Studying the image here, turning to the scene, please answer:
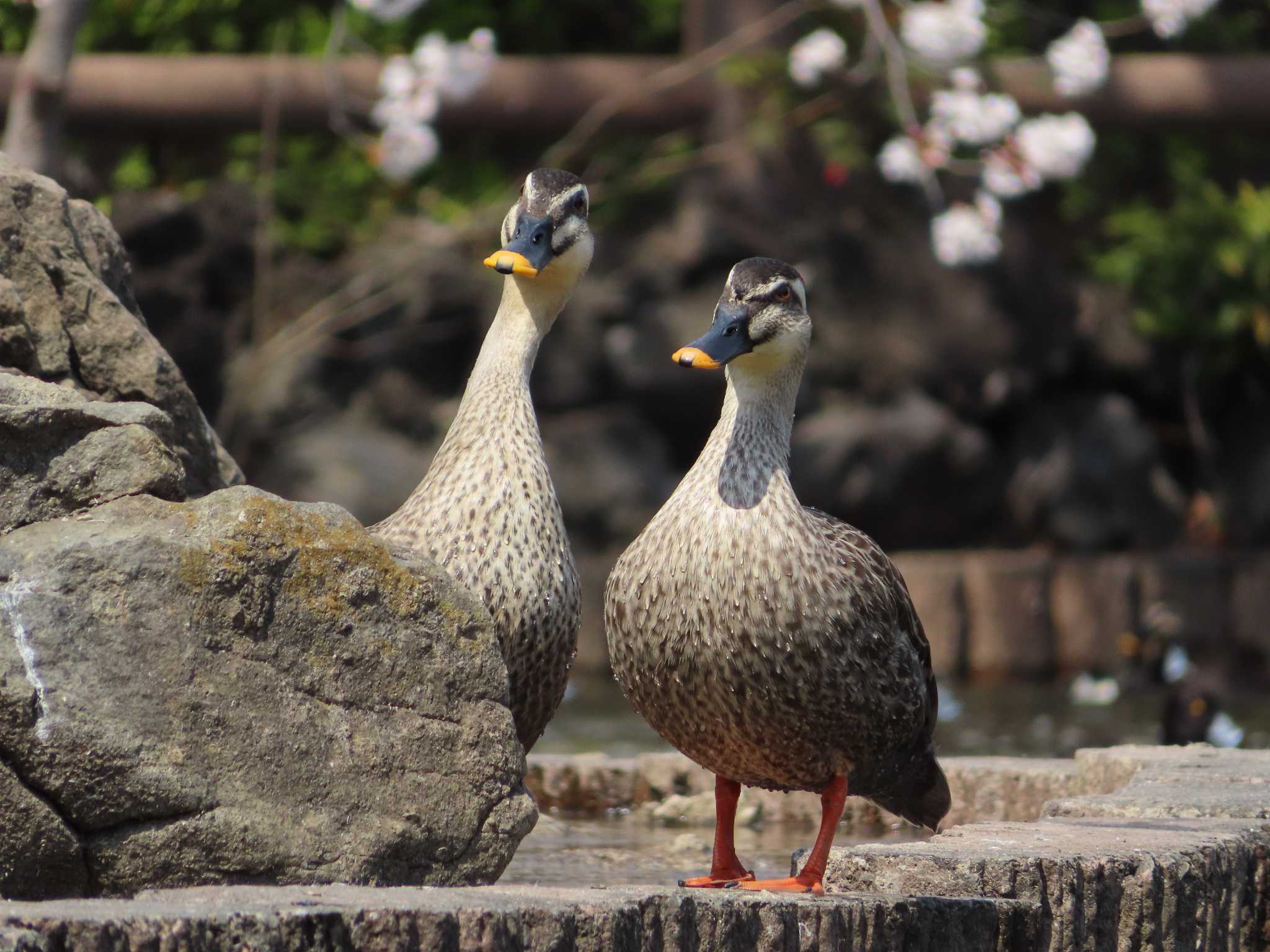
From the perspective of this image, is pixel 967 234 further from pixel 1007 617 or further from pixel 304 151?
pixel 304 151

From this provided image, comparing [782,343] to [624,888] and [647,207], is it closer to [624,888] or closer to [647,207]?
[624,888]

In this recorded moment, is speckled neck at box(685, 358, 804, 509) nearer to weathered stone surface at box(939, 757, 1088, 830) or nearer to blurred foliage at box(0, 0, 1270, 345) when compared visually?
weathered stone surface at box(939, 757, 1088, 830)

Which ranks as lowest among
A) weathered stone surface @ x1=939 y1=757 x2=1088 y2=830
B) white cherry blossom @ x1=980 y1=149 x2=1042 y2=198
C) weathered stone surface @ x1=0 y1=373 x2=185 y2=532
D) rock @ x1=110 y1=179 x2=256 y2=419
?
weathered stone surface @ x1=939 y1=757 x2=1088 y2=830

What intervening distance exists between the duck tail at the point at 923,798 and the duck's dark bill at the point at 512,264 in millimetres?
1388

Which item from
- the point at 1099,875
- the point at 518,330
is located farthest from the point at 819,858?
the point at 518,330

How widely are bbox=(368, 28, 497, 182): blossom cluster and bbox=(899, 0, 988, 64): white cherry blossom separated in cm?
234

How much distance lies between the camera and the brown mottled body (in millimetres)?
3650

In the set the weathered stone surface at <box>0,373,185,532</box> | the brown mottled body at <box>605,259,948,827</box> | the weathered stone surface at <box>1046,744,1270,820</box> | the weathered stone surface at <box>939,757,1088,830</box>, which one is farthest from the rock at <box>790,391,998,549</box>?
the weathered stone surface at <box>0,373,185,532</box>

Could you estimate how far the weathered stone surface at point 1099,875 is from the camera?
3066 mm

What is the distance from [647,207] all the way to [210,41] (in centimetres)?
299

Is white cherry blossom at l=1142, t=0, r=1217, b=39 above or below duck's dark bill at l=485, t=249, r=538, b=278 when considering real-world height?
above

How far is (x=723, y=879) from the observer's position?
3.73 m

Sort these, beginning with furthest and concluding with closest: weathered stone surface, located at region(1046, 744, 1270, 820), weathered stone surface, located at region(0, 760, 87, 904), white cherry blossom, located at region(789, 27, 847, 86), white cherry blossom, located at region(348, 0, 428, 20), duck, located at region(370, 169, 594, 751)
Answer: white cherry blossom, located at region(789, 27, 847, 86), white cherry blossom, located at region(348, 0, 428, 20), weathered stone surface, located at region(1046, 744, 1270, 820), duck, located at region(370, 169, 594, 751), weathered stone surface, located at region(0, 760, 87, 904)

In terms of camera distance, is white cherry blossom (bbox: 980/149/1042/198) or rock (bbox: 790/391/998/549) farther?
rock (bbox: 790/391/998/549)
